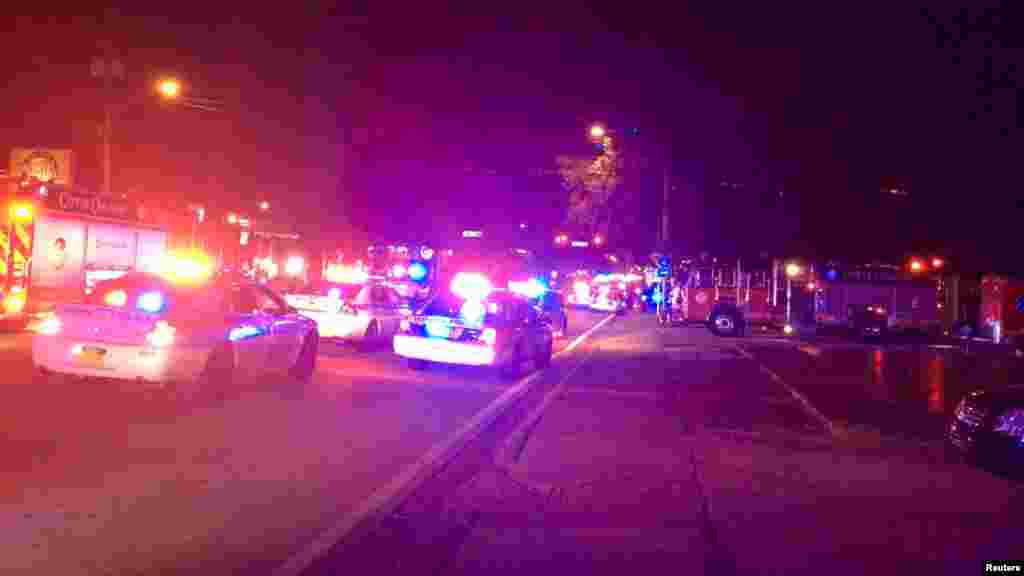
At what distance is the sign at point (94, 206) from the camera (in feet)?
63.3

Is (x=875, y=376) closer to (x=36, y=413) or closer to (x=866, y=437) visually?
(x=866, y=437)

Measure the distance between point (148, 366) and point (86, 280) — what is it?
9368mm

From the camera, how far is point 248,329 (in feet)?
43.1

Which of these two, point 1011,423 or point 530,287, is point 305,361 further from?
point 530,287

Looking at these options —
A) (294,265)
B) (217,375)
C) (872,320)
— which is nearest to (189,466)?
(217,375)

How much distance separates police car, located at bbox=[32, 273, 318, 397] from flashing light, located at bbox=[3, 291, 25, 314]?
6.96 m

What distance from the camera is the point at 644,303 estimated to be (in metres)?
65.4

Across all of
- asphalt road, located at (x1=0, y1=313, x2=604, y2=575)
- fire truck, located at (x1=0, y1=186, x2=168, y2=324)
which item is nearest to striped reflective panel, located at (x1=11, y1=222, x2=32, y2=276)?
fire truck, located at (x1=0, y1=186, x2=168, y2=324)

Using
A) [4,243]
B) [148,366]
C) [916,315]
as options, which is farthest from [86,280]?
[916,315]

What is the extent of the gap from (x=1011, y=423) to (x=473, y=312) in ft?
32.2

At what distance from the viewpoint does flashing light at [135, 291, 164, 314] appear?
12.0 metres

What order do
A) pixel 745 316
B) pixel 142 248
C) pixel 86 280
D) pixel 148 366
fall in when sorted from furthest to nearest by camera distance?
pixel 745 316 → pixel 142 248 → pixel 86 280 → pixel 148 366

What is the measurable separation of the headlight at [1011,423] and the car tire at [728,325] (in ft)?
86.6

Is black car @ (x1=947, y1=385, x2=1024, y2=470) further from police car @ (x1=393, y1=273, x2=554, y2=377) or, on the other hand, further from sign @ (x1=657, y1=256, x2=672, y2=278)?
sign @ (x1=657, y1=256, x2=672, y2=278)
